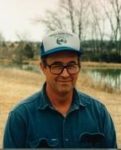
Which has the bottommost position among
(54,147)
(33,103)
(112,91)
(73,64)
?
(112,91)

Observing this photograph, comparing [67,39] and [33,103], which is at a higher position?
[67,39]

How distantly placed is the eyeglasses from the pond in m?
18.1

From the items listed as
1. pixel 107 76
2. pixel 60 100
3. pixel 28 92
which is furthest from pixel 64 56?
pixel 107 76

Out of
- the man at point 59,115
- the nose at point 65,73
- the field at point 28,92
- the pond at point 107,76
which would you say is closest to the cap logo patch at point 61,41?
the man at point 59,115

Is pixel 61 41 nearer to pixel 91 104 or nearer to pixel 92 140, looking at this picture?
pixel 91 104

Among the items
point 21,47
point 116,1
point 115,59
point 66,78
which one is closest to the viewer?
point 66,78

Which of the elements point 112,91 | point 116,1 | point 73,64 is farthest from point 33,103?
point 116,1

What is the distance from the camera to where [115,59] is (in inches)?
991

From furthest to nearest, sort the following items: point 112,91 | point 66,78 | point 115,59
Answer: point 115,59, point 112,91, point 66,78

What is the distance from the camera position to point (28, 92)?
67.0 ft

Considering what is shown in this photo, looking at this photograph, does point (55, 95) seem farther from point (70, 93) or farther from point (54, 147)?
point (54, 147)

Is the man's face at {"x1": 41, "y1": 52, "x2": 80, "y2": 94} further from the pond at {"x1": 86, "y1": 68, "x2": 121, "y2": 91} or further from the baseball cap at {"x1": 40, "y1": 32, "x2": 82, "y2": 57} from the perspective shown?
the pond at {"x1": 86, "y1": 68, "x2": 121, "y2": 91}

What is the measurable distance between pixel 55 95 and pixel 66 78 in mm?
122

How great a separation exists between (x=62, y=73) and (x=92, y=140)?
0.34 m
